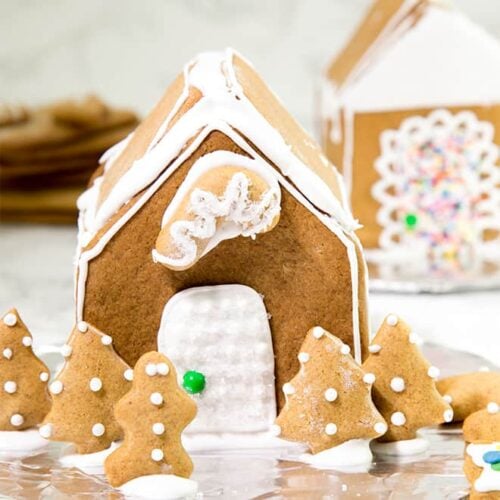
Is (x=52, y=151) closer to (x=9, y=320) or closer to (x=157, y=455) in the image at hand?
(x=9, y=320)

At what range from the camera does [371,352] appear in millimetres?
1216

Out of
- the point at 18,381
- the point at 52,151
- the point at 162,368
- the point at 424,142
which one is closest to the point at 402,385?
the point at 162,368

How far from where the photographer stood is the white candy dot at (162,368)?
3.63ft

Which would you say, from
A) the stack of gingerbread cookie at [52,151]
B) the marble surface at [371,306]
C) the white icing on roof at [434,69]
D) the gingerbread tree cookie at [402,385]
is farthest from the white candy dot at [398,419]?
the stack of gingerbread cookie at [52,151]

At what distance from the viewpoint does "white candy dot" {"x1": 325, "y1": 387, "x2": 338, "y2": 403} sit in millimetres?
1160

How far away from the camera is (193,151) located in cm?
118

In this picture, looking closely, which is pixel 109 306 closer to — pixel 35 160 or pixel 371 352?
pixel 371 352

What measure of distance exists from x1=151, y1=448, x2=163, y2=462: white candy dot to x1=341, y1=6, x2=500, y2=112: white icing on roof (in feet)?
3.81

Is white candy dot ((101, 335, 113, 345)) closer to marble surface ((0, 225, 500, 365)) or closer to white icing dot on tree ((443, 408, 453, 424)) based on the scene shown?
white icing dot on tree ((443, 408, 453, 424))

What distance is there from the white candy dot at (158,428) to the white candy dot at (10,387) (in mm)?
199

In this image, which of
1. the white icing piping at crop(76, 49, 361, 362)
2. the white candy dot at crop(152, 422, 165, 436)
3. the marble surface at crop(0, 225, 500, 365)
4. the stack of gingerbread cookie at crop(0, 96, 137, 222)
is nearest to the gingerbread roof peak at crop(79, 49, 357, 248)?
the white icing piping at crop(76, 49, 361, 362)

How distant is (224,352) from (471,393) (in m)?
0.26

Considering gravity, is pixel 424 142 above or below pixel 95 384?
above

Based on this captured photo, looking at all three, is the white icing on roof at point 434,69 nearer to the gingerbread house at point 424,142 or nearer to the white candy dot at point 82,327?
the gingerbread house at point 424,142
